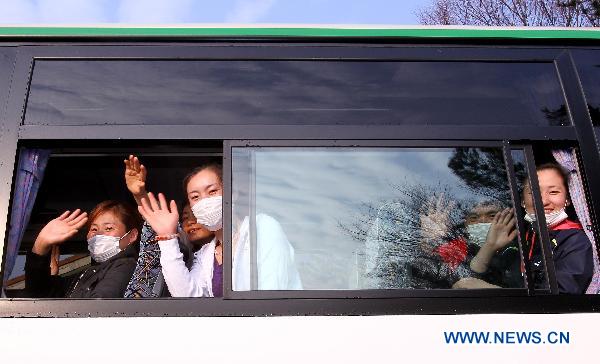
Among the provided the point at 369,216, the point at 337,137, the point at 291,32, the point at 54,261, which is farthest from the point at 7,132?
the point at 369,216

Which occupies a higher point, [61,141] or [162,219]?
[61,141]

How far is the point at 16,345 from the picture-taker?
9.55 feet

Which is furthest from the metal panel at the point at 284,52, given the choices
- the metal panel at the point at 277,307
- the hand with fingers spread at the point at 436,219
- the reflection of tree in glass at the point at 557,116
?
the metal panel at the point at 277,307

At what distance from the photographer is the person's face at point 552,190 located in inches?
130

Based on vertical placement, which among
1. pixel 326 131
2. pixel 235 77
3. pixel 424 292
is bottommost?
pixel 424 292

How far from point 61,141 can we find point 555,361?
2686mm

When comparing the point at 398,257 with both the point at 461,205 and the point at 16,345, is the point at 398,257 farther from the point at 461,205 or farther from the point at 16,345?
the point at 16,345

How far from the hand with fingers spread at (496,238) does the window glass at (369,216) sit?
0.05 feet

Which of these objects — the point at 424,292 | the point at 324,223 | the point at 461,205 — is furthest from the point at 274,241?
the point at 461,205

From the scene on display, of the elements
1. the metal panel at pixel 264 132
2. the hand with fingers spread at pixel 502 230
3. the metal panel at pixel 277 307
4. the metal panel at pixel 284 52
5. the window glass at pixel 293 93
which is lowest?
the metal panel at pixel 277 307

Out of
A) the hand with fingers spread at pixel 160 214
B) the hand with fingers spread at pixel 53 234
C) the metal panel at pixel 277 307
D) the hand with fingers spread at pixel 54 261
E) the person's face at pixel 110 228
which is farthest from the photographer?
the person's face at pixel 110 228

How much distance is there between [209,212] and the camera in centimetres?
360

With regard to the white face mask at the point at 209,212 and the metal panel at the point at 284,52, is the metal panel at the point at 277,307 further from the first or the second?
the metal panel at the point at 284,52

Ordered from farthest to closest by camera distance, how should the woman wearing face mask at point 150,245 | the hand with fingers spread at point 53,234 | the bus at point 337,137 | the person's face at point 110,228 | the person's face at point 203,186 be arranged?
the person's face at point 110,228 → the hand with fingers spread at point 53,234 → the person's face at point 203,186 → the woman wearing face mask at point 150,245 → the bus at point 337,137
